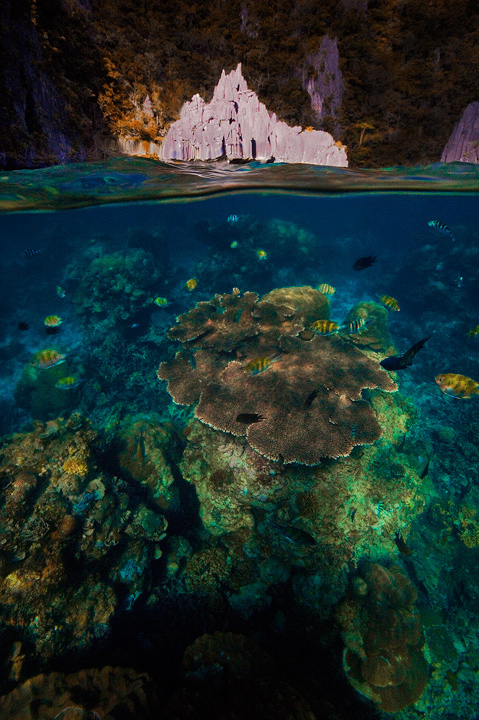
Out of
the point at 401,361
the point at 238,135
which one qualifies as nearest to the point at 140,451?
the point at 401,361

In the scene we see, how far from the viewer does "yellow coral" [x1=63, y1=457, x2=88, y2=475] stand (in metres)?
5.53

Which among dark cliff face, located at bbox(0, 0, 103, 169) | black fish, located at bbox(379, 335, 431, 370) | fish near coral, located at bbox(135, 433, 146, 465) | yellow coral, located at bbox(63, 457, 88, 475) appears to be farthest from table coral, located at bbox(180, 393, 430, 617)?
dark cliff face, located at bbox(0, 0, 103, 169)

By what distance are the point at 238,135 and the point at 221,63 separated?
1246mm

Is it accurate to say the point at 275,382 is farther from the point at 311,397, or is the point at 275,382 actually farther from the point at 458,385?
the point at 458,385

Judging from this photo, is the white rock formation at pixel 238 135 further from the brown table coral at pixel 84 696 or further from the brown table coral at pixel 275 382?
the brown table coral at pixel 84 696

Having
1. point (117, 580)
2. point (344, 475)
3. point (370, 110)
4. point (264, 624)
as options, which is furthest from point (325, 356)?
point (117, 580)

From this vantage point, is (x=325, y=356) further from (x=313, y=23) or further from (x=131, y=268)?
(x=131, y=268)

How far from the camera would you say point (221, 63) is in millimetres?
3262

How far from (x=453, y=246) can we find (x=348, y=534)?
19.9m

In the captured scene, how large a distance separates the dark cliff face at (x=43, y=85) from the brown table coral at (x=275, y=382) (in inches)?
166

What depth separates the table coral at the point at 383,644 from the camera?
4.55m

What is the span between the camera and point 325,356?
7016 millimetres

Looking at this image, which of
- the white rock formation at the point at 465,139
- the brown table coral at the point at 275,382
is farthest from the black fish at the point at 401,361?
the white rock formation at the point at 465,139

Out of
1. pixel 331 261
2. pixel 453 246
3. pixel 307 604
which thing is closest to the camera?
pixel 307 604
